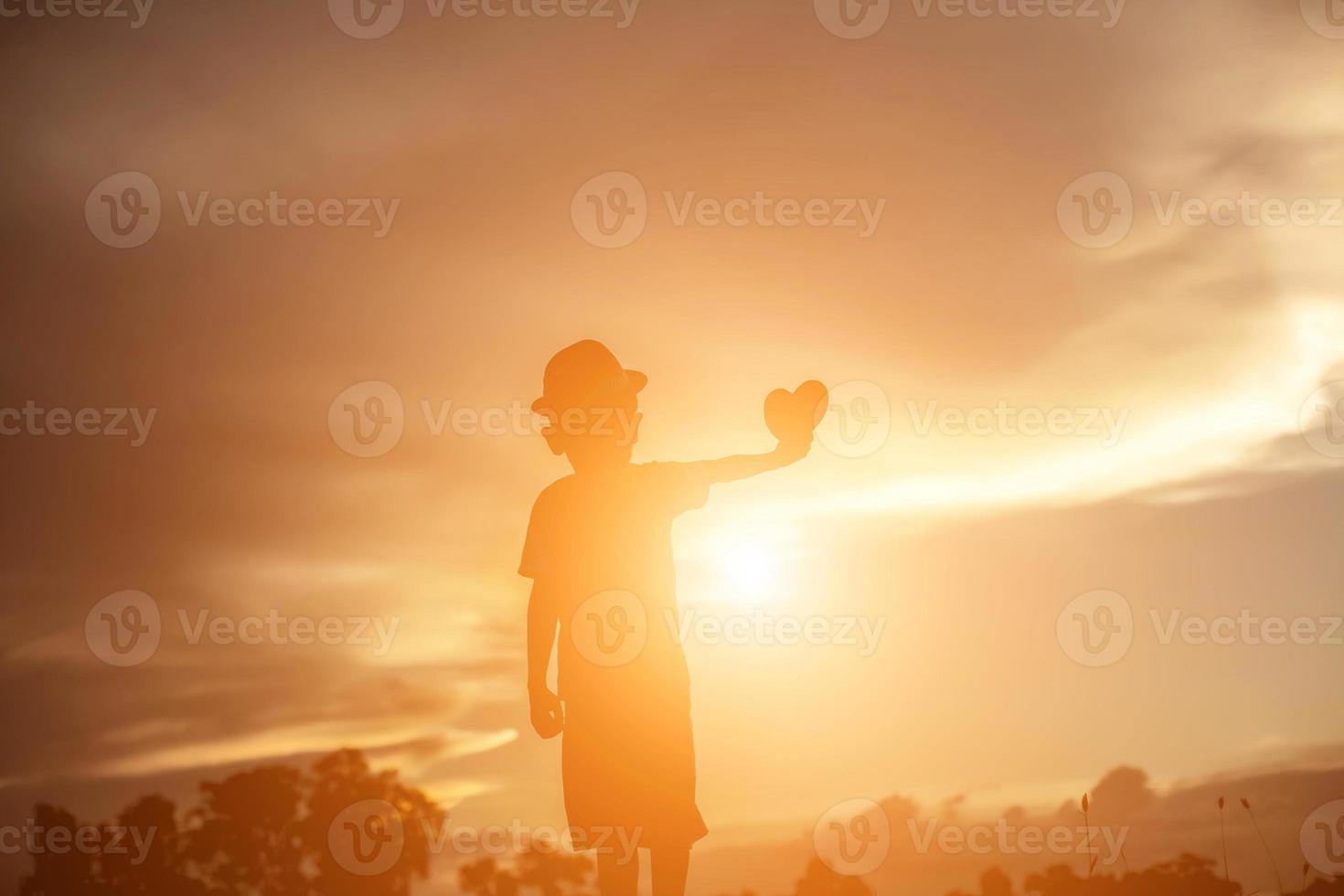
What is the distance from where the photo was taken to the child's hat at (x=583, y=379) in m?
7.77

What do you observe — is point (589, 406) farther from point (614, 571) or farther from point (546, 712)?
point (546, 712)

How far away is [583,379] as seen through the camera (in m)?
7.76

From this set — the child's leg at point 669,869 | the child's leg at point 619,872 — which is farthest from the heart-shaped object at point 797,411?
the child's leg at point 619,872

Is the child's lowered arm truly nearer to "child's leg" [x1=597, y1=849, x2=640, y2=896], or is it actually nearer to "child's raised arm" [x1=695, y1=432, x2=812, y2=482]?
"child's leg" [x1=597, y1=849, x2=640, y2=896]

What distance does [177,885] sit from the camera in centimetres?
3816

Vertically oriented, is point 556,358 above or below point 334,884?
above

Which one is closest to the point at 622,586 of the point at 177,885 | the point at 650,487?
the point at 650,487

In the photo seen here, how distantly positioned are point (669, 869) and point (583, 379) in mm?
3404

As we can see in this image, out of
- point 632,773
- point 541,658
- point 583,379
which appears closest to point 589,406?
point 583,379

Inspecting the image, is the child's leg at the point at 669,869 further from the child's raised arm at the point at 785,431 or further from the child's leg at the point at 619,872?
the child's raised arm at the point at 785,431

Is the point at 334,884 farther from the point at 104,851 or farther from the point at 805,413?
the point at 805,413

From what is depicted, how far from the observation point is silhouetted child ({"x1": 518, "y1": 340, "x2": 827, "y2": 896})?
23.0ft

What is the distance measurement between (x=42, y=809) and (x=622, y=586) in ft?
112

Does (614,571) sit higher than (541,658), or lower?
higher
